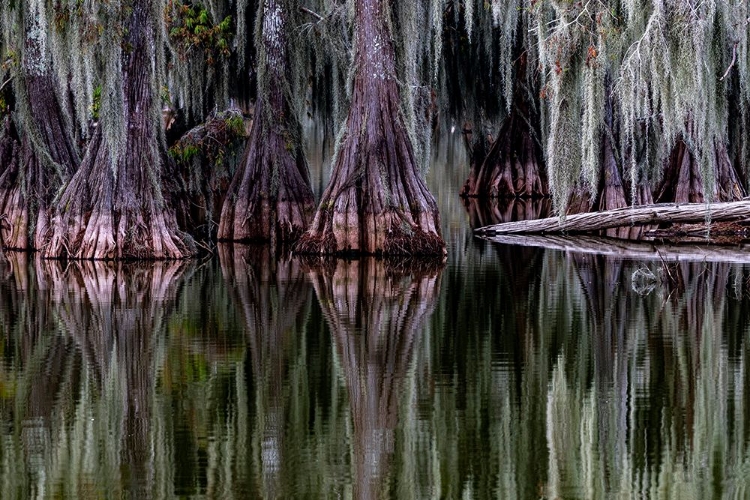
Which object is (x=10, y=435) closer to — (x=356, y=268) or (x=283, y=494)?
(x=283, y=494)

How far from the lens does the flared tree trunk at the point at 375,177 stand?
14.7 metres

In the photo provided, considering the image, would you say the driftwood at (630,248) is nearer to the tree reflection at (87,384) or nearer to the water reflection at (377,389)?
the water reflection at (377,389)

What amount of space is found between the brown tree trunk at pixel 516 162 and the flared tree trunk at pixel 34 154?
11522 millimetres

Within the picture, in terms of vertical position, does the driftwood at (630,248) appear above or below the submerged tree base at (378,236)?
below

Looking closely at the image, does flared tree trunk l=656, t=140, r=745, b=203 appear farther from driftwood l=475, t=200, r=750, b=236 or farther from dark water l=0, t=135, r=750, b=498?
dark water l=0, t=135, r=750, b=498

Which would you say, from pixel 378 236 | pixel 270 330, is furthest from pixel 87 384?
pixel 378 236

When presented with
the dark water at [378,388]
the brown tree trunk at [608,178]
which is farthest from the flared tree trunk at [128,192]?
the brown tree trunk at [608,178]

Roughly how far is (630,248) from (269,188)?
4.79 metres

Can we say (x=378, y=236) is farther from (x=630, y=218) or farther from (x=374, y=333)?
(x=374, y=333)

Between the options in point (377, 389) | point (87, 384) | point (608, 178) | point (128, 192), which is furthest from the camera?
point (608, 178)

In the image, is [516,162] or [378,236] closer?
[378,236]

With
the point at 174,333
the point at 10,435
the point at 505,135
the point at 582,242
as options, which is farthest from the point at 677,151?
the point at 10,435

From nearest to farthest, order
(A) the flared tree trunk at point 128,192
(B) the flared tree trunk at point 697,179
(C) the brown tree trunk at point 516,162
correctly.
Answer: (A) the flared tree trunk at point 128,192 < (B) the flared tree trunk at point 697,179 < (C) the brown tree trunk at point 516,162

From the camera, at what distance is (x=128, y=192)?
14.5 metres
